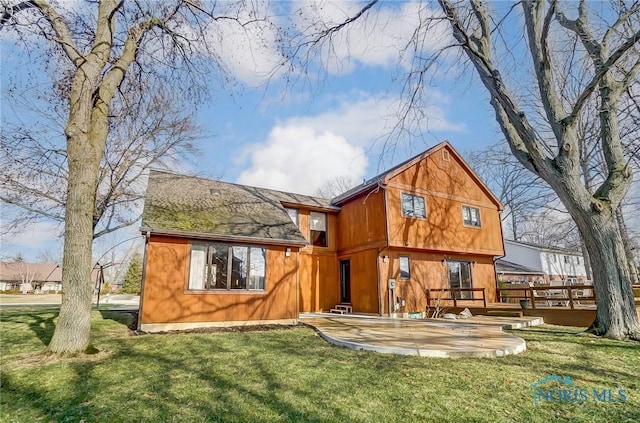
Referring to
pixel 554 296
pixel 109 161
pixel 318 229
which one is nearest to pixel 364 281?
pixel 318 229

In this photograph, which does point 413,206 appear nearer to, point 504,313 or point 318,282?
point 504,313

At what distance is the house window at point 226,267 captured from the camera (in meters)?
9.93

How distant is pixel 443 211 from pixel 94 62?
13.7 m

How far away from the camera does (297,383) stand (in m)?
4.46

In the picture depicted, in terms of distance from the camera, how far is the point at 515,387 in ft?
14.1

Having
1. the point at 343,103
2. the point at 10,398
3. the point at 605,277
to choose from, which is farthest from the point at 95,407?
the point at 605,277

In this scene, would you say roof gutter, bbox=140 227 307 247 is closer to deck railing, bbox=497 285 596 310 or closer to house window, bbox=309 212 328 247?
house window, bbox=309 212 328 247

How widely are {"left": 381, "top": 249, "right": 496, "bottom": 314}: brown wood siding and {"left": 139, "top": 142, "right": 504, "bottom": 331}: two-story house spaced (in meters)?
0.04

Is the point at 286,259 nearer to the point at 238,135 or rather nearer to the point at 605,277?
the point at 238,135

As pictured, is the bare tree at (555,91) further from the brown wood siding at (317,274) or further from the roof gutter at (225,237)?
the brown wood siding at (317,274)

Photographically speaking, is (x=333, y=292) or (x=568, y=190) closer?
(x=568, y=190)

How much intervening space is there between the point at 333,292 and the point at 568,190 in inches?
397

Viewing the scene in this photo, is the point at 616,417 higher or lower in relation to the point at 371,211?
lower

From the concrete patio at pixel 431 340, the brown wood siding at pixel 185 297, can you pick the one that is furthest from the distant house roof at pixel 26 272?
the concrete patio at pixel 431 340
